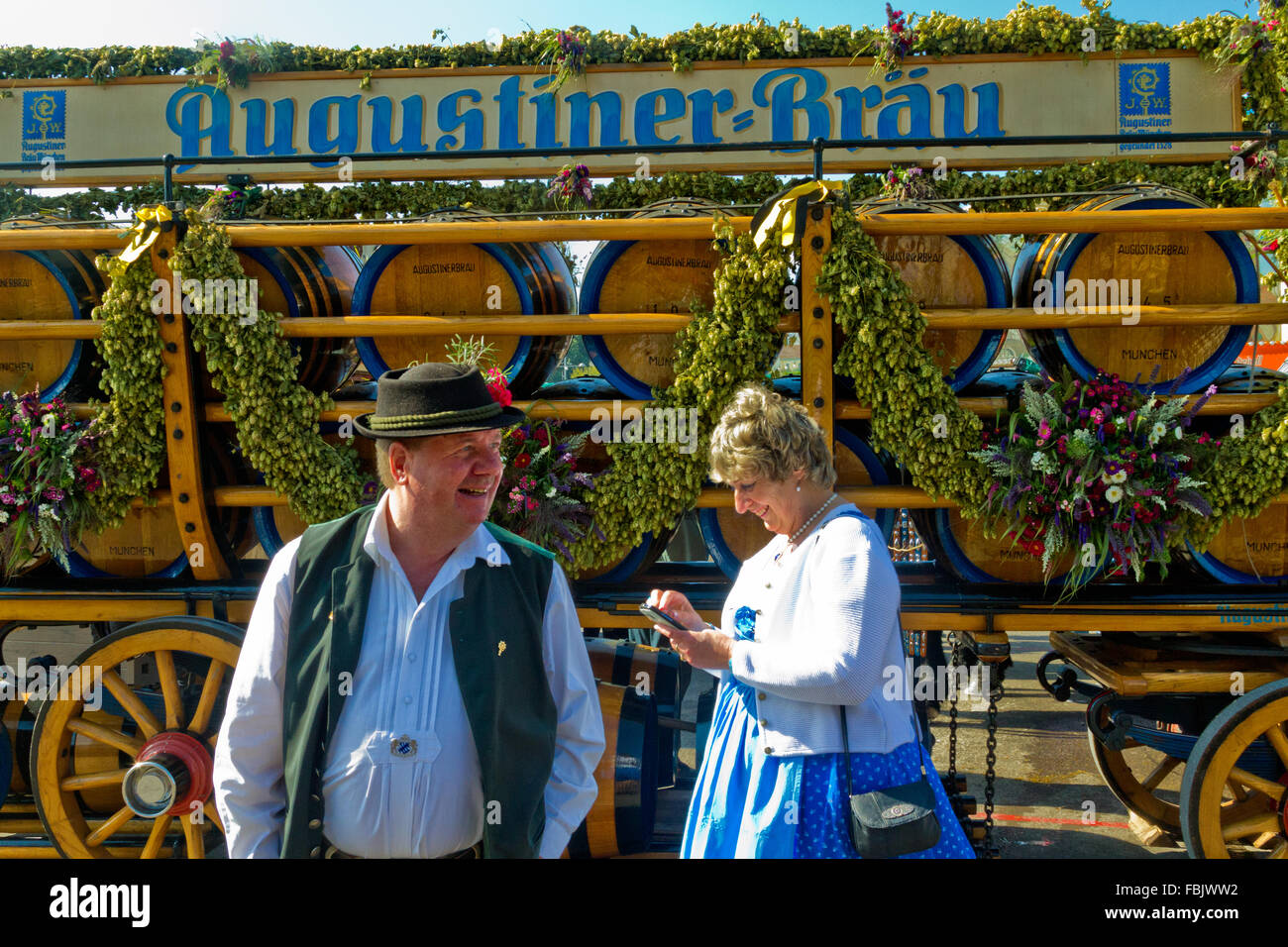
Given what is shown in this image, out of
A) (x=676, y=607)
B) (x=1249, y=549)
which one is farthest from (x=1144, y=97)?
(x=676, y=607)

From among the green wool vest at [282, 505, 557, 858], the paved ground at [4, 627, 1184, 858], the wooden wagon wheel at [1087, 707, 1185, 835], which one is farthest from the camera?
the paved ground at [4, 627, 1184, 858]

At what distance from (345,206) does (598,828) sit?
364 centimetres

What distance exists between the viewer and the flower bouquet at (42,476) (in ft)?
11.6

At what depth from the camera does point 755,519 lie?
3.84m

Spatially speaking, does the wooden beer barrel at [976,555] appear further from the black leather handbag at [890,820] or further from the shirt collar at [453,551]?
the shirt collar at [453,551]

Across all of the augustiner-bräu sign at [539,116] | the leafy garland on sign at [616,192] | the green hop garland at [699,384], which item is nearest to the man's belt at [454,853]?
the green hop garland at [699,384]

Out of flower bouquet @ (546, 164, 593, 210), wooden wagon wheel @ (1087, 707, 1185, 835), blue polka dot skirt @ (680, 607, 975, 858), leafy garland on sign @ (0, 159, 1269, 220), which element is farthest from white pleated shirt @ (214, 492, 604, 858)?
wooden wagon wheel @ (1087, 707, 1185, 835)

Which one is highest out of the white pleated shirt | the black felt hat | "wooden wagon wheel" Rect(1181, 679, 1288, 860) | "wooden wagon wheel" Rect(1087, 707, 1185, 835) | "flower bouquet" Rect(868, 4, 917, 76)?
"flower bouquet" Rect(868, 4, 917, 76)

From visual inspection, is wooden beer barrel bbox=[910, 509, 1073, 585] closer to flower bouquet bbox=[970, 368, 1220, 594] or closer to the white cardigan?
flower bouquet bbox=[970, 368, 1220, 594]

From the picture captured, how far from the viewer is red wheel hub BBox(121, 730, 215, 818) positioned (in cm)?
341

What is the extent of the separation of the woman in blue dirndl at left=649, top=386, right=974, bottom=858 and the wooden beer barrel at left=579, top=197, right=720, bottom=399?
1.35 metres

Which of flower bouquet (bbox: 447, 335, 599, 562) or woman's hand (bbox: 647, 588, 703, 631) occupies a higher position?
flower bouquet (bbox: 447, 335, 599, 562)
